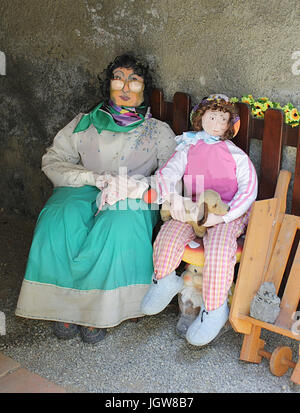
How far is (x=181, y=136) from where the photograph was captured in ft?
10.6

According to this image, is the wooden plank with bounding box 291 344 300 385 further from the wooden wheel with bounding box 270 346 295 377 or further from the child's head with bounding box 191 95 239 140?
the child's head with bounding box 191 95 239 140

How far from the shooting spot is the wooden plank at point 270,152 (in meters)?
2.99

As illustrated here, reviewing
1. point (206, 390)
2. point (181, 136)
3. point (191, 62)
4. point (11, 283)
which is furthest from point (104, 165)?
point (206, 390)

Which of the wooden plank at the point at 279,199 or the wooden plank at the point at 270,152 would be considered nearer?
the wooden plank at the point at 279,199

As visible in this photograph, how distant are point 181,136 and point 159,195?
1.39ft

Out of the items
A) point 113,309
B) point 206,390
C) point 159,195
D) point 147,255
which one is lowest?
point 206,390

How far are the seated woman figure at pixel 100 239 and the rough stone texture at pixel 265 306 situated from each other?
26.1 inches

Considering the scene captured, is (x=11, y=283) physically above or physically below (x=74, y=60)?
below

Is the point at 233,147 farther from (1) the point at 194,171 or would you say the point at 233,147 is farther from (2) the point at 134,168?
(2) the point at 134,168

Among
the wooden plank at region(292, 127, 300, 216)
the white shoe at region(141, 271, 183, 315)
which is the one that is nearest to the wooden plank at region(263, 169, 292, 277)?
the wooden plank at region(292, 127, 300, 216)

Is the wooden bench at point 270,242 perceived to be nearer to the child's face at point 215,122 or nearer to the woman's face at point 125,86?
the child's face at point 215,122

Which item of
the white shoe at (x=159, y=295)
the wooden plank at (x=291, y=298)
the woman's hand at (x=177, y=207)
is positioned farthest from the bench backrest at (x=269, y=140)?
the white shoe at (x=159, y=295)


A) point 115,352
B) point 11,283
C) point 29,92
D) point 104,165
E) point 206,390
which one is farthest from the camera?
point 29,92

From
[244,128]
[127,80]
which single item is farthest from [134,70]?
[244,128]
